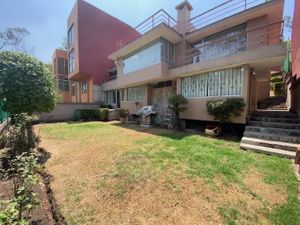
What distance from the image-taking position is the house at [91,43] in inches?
694

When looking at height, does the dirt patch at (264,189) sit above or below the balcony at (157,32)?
below

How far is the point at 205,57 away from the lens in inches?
445

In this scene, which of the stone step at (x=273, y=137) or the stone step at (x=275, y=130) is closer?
the stone step at (x=273, y=137)

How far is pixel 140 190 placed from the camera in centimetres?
360

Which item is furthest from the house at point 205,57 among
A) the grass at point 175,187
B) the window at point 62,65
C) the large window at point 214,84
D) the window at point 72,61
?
the window at point 62,65

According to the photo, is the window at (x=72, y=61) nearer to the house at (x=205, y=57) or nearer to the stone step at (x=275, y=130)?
the house at (x=205, y=57)

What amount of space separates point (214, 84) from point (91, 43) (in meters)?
14.8

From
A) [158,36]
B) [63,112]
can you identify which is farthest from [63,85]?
[158,36]

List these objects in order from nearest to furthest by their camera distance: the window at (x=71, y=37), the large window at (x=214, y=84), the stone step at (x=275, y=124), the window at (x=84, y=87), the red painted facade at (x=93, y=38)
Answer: the stone step at (x=275, y=124)
the large window at (x=214, y=84)
the red painted facade at (x=93, y=38)
the window at (x=71, y=37)
the window at (x=84, y=87)

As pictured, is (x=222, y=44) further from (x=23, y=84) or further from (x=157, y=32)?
(x=23, y=84)

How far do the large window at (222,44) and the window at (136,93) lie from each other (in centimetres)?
505

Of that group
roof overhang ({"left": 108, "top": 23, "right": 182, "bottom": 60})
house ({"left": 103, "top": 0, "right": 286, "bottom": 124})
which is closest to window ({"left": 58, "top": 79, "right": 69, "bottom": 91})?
house ({"left": 103, "top": 0, "right": 286, "bottom": 124})

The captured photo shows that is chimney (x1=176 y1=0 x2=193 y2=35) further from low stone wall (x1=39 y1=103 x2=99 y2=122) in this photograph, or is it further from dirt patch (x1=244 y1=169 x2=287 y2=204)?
low stone wall (x1=39 y1=103 x2=99 y2=122)

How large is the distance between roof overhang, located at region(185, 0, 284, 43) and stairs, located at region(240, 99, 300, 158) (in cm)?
535
